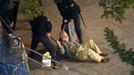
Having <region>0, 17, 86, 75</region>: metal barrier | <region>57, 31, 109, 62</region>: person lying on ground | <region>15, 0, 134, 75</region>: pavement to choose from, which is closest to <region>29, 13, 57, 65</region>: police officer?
<region>57, 31, 109, 62</region>: person lying on ground

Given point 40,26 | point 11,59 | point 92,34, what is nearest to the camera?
point 11,59

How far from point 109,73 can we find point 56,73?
4.21 ft

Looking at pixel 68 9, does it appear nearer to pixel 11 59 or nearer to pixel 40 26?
pixel 40 26

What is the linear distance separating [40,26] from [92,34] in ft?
9.54

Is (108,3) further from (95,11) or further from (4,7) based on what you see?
(95,11)

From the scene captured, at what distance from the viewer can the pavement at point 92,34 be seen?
9.46 m

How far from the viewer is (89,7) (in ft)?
45.6

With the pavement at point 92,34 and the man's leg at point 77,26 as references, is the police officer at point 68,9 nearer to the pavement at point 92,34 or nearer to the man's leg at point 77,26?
the man's leg at point 77,26

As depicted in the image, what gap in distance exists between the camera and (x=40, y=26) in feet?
30.1

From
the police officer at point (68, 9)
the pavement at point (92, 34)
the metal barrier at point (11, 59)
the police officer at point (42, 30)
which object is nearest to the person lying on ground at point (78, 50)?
the pavement at point (92, 34)

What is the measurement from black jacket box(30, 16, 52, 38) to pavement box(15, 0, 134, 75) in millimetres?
663

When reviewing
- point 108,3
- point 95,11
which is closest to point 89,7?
point 95,11

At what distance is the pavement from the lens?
372 inches

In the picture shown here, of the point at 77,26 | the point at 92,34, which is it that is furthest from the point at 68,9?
the point at 92,34
